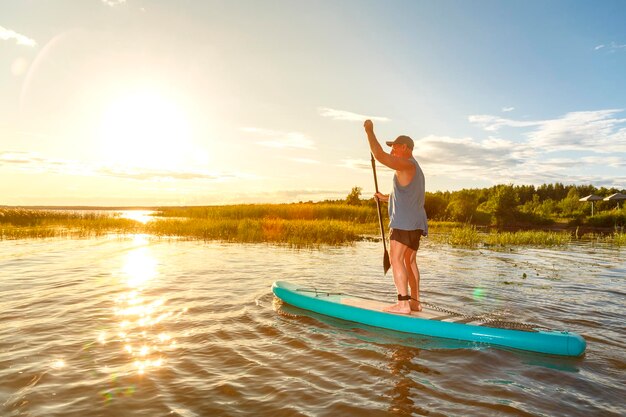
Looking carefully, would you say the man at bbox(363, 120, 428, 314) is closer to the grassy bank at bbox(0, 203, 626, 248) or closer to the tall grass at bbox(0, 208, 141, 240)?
the grassy bank at bbox(0, 203, 626, 248)

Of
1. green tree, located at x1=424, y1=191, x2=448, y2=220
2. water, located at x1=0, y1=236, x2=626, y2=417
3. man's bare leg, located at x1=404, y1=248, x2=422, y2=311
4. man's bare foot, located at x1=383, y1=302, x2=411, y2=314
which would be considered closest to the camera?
water, located at x1=0, y1=236, x2=626, y2=417

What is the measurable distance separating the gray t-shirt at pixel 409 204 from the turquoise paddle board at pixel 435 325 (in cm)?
138

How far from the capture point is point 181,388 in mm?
4457

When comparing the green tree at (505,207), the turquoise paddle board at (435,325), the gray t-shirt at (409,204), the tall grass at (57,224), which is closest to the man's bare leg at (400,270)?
the turquoise paddle board at (435,325)

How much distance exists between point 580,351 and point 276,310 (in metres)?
4.69

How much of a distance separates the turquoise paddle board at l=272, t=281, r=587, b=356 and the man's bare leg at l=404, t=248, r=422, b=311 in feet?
0.59

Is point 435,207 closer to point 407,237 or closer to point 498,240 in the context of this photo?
A: point 498,240

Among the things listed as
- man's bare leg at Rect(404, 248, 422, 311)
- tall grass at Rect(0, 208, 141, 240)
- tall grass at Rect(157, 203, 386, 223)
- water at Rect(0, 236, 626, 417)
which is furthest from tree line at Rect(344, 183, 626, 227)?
man's bare leg at Rect(404, 248, 422, 311)

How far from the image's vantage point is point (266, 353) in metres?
5.56

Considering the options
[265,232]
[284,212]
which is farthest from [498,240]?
[284,212]

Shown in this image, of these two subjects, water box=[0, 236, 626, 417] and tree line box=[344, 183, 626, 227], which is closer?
water box=[0, 236, 626, 417]

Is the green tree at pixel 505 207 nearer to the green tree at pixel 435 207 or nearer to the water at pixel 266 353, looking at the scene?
the green tree at pixel 435 207

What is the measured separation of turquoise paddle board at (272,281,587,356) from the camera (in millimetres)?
5672

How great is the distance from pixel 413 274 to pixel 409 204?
121 centimetres
